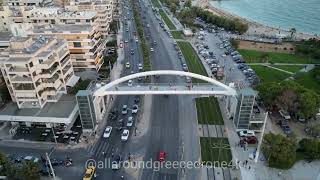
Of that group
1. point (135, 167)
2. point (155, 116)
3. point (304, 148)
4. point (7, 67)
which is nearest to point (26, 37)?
point (7, 67)

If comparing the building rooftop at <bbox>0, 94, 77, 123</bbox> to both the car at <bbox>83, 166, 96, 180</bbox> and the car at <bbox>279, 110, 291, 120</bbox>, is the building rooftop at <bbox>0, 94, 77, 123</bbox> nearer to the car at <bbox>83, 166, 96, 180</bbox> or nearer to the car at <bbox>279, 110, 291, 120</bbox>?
the car at <bbox>83, 166, 96, 180</bbox>

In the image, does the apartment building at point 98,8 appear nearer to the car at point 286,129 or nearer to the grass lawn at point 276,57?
the grass lawn at point 276,57

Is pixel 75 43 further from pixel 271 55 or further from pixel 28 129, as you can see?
pixel 271 55

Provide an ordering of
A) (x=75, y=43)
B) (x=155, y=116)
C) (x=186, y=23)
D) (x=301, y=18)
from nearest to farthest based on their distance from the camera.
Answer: (x=155, y=116) → (x=75, y=43) → (x=186, y=23) → (x=301, y=18)

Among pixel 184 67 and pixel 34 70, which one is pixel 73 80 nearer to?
pixel 34 70

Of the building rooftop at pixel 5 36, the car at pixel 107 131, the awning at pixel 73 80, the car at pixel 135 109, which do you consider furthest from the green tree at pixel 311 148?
the building rooftop at pixel 5 36

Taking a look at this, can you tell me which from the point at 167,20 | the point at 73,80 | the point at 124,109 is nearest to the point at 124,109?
the point at 124,109
